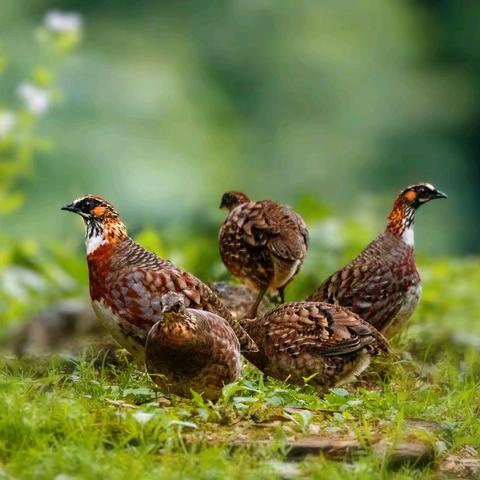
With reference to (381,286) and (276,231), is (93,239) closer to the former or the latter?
(276,231)

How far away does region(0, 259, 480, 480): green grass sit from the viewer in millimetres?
5156

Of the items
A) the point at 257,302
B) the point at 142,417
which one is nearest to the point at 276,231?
the point at 257,302

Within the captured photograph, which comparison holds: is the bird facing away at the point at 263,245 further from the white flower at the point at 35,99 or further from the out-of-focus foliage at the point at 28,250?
the white flower at the point at 35,99

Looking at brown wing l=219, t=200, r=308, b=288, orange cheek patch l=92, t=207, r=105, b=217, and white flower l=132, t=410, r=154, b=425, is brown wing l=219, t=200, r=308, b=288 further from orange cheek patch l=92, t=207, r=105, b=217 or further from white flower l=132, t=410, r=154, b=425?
white flower l=132, t=410, r=154, b=425

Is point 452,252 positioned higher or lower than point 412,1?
lower

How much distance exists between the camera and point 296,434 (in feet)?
18.5

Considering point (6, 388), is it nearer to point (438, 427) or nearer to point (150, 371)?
point (150, 371)

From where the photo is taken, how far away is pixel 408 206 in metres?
7.45

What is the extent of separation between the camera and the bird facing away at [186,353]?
5742 millimetres

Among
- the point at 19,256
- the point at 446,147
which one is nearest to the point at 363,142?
the point at 446,147

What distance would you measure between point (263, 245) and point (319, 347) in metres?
1.18

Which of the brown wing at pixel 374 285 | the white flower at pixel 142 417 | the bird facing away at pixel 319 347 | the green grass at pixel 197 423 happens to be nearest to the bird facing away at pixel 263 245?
the brown wing at pixel 374 285

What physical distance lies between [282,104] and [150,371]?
28.5 feet

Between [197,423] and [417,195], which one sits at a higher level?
[417,195]
